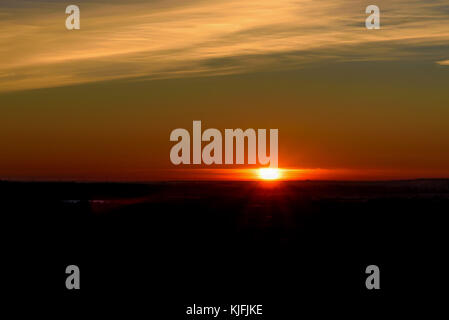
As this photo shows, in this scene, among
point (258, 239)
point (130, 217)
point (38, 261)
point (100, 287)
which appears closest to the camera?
point (100, 287)

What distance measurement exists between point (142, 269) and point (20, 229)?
16549 mm

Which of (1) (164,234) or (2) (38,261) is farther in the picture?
Answer: (1) (164,234)

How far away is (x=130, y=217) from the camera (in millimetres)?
55625

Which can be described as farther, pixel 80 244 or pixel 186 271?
pixel 80 244

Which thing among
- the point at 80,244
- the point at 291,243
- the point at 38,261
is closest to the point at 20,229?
the point at 80,244
